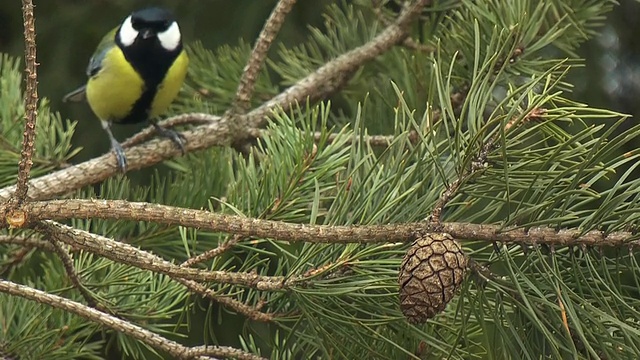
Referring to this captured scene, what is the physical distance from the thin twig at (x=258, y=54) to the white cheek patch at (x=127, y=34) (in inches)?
23.3

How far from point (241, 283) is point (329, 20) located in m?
0.82

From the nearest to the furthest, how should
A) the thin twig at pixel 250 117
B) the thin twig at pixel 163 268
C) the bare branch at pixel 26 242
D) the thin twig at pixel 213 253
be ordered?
the thin twig at pixel 163 268 → the thin twig at pixel 213 253 → the bare branch at pixel 26 242 → the thin twig at pixel 250 117

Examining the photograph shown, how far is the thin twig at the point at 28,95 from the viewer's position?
24.5 inches

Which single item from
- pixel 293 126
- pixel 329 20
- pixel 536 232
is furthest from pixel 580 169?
pixel 329 20

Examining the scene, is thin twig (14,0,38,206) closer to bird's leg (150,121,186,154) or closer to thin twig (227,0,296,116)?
thin twig (227,0,296,116)

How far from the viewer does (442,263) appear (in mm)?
574

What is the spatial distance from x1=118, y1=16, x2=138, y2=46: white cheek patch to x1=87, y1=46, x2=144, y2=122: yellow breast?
2cm

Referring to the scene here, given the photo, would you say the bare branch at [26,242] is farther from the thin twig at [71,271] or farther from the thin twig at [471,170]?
the thin twig at [471,170]

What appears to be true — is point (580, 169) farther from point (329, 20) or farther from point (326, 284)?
point (329, 20)

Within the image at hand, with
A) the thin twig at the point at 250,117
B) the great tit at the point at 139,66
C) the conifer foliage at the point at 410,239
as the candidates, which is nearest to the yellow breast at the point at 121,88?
the great tit at the point at 139,66

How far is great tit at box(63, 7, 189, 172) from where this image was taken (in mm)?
1688

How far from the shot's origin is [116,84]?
5.62ft

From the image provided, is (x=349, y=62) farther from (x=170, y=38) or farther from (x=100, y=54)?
(x=100, y=54)

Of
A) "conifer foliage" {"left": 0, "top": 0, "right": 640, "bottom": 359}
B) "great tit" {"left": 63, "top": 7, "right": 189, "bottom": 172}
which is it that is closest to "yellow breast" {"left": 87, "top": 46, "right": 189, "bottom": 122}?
"great tit" {"left": 63, "top": 7, "right": 189, "bottom": 172}
